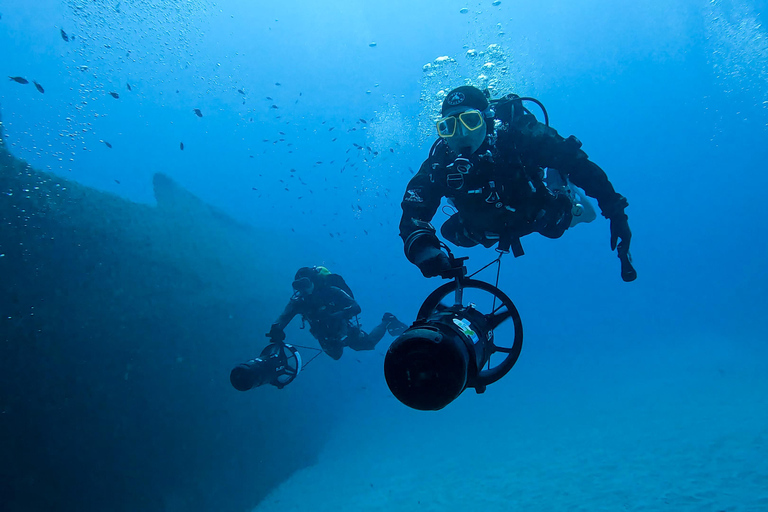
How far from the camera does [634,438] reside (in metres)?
12.5

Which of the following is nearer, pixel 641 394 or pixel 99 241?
pixel 99 241

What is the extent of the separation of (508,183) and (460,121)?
2.49 feet

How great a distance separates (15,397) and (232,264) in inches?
502

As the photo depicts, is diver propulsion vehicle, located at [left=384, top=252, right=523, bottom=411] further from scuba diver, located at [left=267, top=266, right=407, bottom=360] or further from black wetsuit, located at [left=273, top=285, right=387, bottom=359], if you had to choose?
black wetsuit, located at [left=273, top=285, right=387, bottom=359]

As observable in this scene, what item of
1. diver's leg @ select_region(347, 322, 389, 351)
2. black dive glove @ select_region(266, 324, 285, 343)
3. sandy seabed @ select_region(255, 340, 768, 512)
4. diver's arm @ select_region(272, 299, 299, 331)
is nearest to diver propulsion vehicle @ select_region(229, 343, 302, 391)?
black dive glove @ select_region(266, 324, 285, 343)

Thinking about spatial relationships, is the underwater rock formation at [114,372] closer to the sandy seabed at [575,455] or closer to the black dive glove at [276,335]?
the sandy seabed at [575,455]

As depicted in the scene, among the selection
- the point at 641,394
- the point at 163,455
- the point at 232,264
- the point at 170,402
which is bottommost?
the point at 163,455

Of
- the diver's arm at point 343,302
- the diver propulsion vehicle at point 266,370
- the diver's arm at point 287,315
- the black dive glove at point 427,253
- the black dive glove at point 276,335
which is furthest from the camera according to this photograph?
the diver's arm at point 343,302

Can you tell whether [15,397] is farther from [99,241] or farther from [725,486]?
[725,486]

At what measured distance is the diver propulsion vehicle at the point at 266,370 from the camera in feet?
18.8

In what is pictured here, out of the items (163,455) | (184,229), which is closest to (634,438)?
(163,455)

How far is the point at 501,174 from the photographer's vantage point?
358cm

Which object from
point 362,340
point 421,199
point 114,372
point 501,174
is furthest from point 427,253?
point 114,372

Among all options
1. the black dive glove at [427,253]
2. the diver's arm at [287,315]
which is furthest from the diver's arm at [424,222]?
the diver's arm at [287,315]
